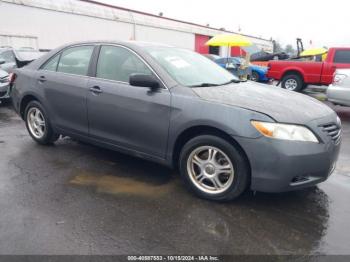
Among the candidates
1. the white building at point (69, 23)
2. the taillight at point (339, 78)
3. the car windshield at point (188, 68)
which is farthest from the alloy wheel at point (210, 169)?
the white building at point (69, 23)

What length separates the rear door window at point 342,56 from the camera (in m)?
11.3

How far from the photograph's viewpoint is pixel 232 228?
9.57 feet

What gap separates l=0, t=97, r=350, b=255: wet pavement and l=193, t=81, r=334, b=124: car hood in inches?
36.3

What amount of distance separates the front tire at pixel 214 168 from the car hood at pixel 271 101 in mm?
419

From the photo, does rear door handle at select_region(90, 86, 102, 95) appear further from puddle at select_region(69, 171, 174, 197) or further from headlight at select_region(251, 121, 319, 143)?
headlight at select_region(251, 121, 319, 143)

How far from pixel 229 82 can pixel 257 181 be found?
149cm

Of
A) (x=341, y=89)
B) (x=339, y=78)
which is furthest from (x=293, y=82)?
(x=341, y=89)

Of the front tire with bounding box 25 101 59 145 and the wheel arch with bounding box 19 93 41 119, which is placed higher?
the wheel arch with bounding box 19 93 41 119

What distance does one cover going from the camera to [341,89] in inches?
311

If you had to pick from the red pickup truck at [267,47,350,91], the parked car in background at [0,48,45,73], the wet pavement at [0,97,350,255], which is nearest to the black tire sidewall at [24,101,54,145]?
the wet pavement at [0,97,350,255]

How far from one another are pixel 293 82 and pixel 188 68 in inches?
381

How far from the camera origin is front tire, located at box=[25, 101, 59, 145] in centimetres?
492

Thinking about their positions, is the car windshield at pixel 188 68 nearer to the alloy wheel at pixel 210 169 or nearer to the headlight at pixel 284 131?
the alloy wheel at pixel 210 169

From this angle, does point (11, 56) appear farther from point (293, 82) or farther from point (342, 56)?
point (342, 56)
